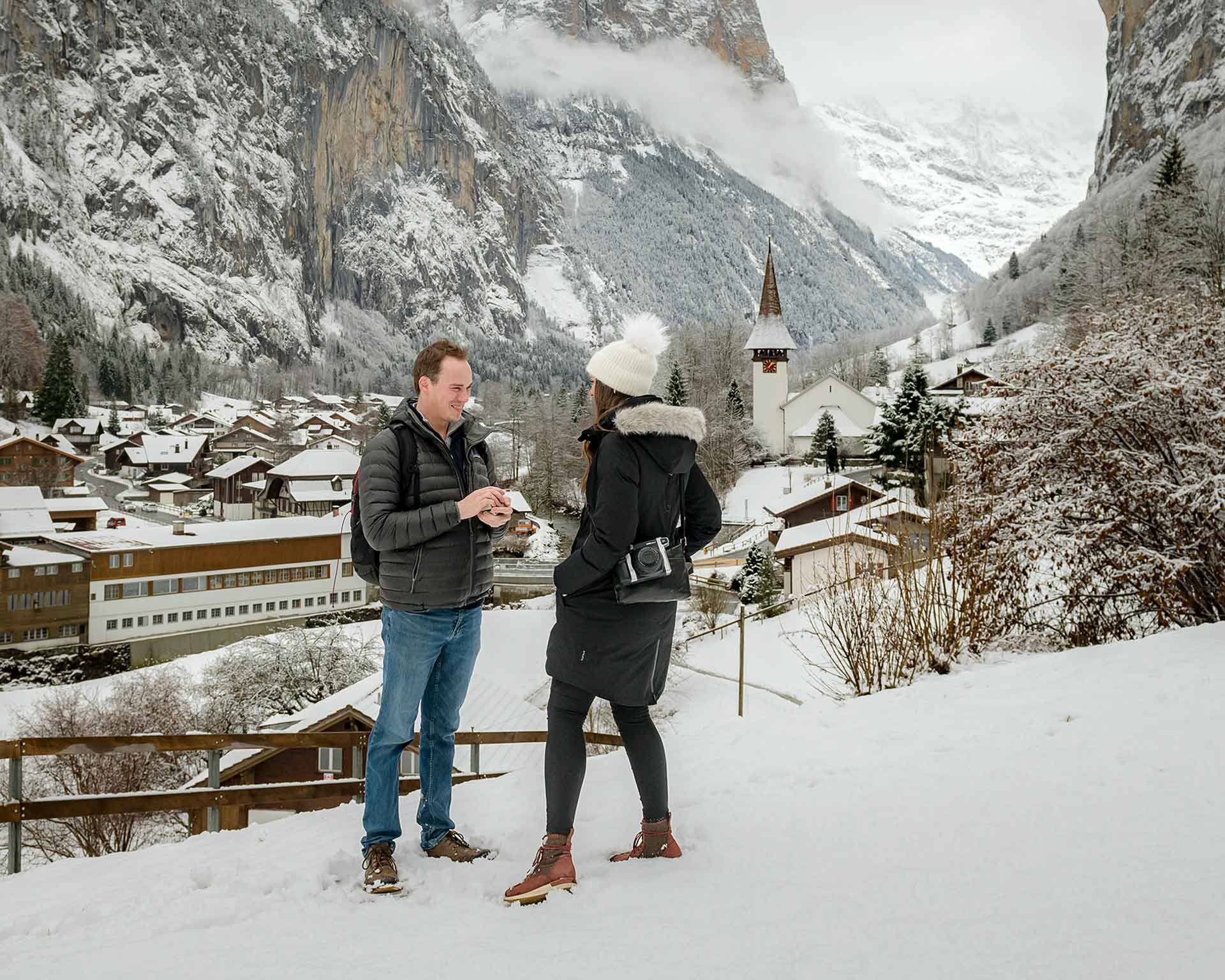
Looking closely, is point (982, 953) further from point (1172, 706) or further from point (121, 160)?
point (121, 160)

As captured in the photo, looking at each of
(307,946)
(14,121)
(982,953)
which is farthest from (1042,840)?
(14,121)

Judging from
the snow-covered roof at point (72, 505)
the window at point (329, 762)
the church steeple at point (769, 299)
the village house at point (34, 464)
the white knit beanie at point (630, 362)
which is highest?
the church steeple at point (769, 299)

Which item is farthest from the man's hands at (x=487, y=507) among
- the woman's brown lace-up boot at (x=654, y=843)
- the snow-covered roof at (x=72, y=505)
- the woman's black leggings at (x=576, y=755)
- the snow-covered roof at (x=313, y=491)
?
the snow-covered roof at (x=313, y=491)

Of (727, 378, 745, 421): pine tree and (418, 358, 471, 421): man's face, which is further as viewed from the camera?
(727, 378, 745, 421): pine tree

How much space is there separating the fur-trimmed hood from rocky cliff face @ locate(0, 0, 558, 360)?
10352cm

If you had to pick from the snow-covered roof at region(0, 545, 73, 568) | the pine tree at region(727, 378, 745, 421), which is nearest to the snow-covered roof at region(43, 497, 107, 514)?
the snow-covered roof at region(0, 545, 73, 568)

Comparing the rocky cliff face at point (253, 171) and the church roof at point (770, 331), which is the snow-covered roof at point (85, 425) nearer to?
the rocky cliff face at point (253, 171)

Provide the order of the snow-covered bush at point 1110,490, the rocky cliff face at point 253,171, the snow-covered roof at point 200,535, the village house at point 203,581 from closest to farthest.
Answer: the snow-covered bush at point 1110,490 < the village house at point 203,581 < the snow-covered roof at point 200,535 < the rocky cliff face at point 253,171

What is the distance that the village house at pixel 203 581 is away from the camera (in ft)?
94.2

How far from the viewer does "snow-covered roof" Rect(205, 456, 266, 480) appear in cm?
4666

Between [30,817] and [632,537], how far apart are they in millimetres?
2376

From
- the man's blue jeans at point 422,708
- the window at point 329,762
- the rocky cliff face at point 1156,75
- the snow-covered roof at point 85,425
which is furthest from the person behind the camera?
the rocky cliff face at point 1156,75

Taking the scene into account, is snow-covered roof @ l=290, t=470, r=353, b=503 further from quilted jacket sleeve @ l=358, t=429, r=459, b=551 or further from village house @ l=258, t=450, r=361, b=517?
quilted jacket sleeve @ l=358, t=429, r=459, b=551

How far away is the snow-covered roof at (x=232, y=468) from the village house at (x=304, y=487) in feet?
7.31
